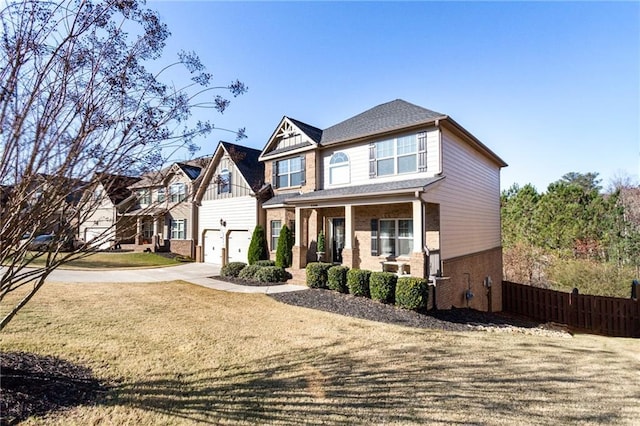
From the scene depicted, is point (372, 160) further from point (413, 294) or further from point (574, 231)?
point (574, 231)

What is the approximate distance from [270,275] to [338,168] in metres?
6.38

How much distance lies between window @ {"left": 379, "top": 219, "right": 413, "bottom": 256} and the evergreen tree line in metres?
14.9

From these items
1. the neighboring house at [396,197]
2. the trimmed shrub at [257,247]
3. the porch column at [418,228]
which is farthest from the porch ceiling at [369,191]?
the trimmed shrub at [257,247]

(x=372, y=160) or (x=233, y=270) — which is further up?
(x=372, y=160)

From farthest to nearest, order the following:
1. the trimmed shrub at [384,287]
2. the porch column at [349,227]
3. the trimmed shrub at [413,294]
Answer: the porch column at [349,227], the trimmed shrub at [384,287], the trimmed shrub at [413,294]

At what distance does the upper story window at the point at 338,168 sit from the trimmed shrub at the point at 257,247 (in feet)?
17.4

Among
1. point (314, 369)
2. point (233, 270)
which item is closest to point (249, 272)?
A: point (233, 270)

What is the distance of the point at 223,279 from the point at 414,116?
39.3 ft

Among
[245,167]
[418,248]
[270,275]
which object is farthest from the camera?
[245,167]

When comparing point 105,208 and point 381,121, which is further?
point 381,121

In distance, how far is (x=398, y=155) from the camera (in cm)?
1358

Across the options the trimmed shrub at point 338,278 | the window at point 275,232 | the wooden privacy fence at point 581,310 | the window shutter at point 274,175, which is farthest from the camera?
the window shutter at point 274,175

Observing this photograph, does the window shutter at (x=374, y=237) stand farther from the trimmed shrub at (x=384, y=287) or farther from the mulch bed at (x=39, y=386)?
the mulch bed at (x=39, y=386)

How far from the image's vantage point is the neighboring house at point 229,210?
19.2 meters
